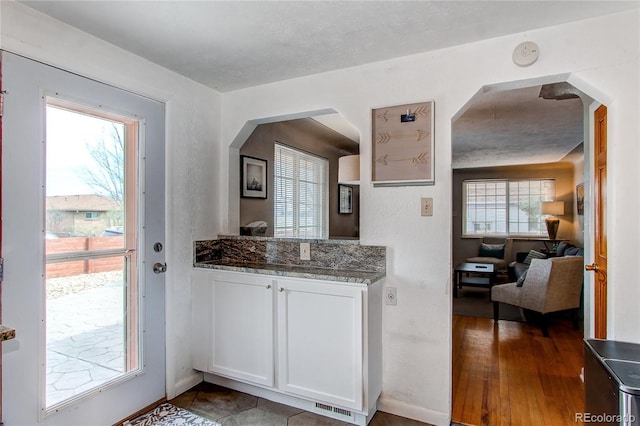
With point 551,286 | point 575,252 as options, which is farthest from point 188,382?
point 575,252

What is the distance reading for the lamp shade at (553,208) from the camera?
661 centimetres

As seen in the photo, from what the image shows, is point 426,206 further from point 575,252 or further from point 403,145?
point 575,252

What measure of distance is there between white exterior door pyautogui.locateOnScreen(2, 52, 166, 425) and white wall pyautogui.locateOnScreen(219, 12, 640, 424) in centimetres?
113

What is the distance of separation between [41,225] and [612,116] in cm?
285

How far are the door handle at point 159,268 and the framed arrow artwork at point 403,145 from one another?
147 cm

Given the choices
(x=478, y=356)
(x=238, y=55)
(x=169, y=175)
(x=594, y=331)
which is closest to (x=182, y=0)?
(x=238, y=55)

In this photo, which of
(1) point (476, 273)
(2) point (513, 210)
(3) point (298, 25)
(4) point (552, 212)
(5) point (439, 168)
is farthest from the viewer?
(2) point (513, 210)

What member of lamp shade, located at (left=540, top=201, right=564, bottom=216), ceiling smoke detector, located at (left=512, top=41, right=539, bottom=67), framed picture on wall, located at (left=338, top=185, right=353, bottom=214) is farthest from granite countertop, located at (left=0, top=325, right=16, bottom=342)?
lamp shade, located at (left=540, top=201, right=564, bottom=216)

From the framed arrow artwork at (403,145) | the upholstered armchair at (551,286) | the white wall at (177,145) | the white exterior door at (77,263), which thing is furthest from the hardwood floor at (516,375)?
the white exterior door at (77,263)

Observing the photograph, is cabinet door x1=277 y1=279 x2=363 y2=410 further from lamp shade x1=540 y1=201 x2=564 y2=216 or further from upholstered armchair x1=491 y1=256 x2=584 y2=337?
lamp shade x1=540 y1=201 x2=564 y2=216

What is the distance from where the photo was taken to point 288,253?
8.38ft

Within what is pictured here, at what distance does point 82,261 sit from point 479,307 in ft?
15.3

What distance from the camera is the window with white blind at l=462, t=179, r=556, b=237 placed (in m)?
7.16

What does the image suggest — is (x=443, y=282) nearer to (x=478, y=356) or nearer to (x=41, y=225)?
(x=478, y=356)
